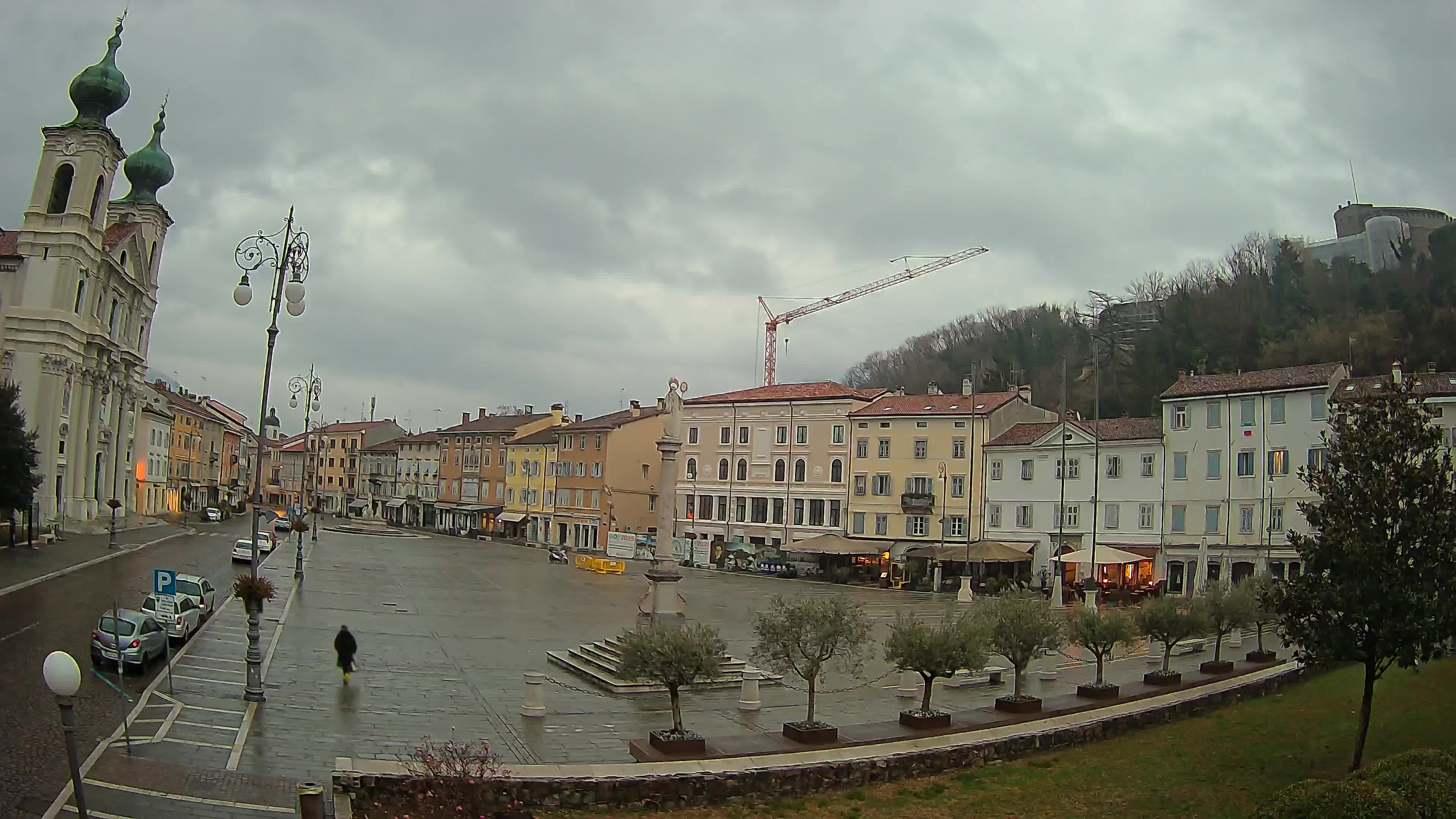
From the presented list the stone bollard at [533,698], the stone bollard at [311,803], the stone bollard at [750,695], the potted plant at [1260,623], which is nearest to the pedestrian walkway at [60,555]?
the stone bollard at [533,698]

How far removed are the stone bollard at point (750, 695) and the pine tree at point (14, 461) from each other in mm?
39641

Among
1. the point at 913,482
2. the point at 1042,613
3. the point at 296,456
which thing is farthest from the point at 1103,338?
the point at 296,456

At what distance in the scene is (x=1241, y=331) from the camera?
8131cm

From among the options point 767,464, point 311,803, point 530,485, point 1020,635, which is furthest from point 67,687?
point 530,485

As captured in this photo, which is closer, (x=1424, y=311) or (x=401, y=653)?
(x=401, y=653)

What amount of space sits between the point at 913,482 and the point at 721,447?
16093mm

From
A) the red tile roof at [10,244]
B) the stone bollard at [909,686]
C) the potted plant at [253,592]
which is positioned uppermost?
the red tile roof at [10,244]

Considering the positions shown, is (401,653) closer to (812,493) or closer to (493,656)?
(493,656)

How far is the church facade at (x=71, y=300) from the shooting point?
2376 inches

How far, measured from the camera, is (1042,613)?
855 inches

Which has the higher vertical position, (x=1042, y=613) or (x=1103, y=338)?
(x=1103, y=338)

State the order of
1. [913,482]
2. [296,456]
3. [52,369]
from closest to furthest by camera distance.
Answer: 1. [52,369]
2. [913,482]
3. [296,456]

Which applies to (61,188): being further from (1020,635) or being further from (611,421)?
(1020,635)

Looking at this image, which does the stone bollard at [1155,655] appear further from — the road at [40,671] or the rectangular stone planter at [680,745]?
the road at [40,671]
